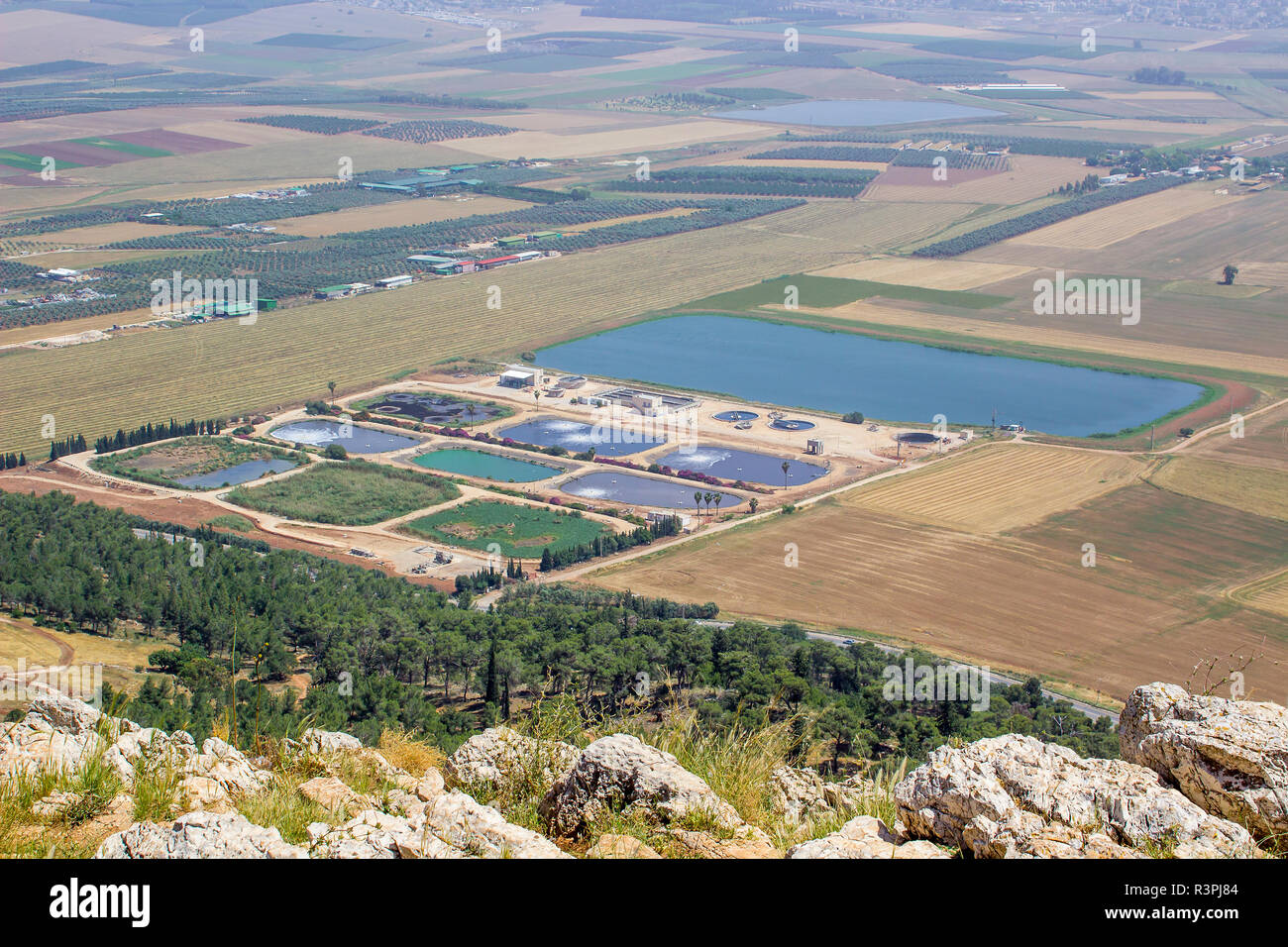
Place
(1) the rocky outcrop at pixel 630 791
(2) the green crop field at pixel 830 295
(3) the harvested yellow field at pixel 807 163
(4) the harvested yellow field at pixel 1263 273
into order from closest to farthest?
(1) the rocky outcrop at pixel 630 791 → (2) the green crop field at pixel 830 295 → (4) the harvested yellow field at pixel 1263 273 → (3) the harvested yellow field at pixel 807 163

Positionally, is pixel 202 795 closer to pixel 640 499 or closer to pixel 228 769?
pixel 228 769

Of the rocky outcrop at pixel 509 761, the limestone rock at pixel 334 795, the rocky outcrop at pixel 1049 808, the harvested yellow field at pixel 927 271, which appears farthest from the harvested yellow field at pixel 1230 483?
the limestone rock at pixel 334 795

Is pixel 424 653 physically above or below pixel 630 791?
below

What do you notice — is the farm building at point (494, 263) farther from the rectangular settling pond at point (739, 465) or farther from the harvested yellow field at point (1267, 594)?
the harvested yellow field at point (1267, 594)

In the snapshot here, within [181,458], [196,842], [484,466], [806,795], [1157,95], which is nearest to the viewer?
[196,842]

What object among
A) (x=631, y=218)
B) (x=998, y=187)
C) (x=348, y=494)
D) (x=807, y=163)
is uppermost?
(x=807, y=163)

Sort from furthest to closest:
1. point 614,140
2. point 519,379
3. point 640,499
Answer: point 614,140 → point 519,379 → point 640,499

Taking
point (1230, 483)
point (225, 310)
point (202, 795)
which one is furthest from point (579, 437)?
point (202, 795)
